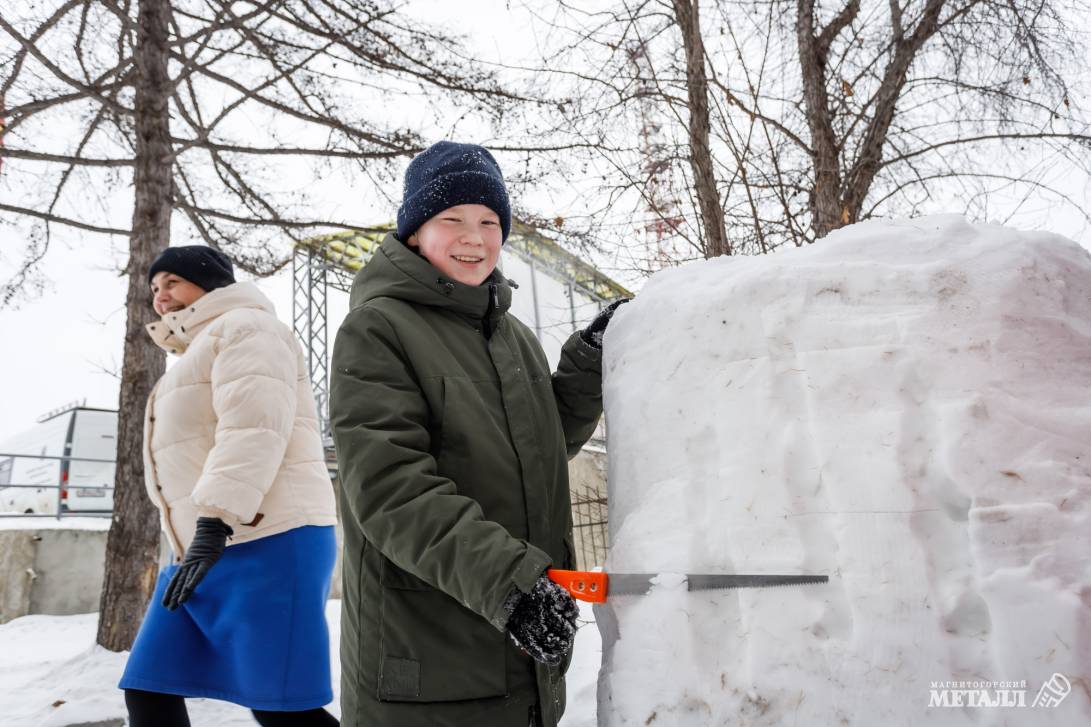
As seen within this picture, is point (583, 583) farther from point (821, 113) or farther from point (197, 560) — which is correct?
point (821, 113)

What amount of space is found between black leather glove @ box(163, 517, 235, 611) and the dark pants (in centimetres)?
25

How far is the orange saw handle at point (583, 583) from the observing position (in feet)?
4.01

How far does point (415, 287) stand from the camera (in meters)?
1.55

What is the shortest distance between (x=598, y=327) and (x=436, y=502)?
680mm

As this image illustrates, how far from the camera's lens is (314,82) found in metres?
5.73

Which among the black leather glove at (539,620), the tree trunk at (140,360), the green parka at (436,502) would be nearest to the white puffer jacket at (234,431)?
the green parka at (436,502)

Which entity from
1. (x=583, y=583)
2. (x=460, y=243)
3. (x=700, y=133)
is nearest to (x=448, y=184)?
(x=460, y=243)

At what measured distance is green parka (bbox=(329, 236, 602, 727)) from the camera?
4.04ft

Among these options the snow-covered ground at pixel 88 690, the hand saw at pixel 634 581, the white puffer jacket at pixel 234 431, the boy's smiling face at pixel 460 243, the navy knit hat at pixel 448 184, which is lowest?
the snow-covered ground at pixel 88 690

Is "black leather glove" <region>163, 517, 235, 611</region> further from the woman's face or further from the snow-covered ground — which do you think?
the snow-covered ground

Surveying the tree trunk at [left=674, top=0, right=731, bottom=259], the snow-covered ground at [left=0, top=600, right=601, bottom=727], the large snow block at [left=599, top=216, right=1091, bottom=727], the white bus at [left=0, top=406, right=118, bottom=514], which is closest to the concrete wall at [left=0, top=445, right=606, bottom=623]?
the white bus at [left=0, top=406, right=118, bottom=514]

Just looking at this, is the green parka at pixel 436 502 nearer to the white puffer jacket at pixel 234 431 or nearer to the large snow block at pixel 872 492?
the large snow block at pixel 872 492

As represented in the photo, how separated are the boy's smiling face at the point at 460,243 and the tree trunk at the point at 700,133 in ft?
5.25

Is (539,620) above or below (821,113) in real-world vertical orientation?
below
